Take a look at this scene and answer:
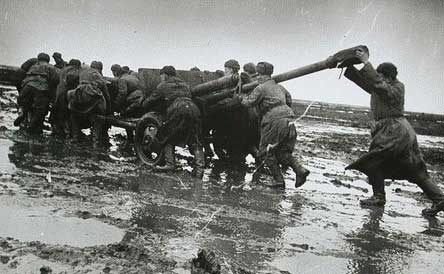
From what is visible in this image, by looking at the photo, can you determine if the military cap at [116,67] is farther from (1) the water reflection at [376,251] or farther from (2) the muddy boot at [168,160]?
(1) the water reflection at [376,251]

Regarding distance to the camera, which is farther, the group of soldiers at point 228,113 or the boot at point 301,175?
the boot at point 301,175

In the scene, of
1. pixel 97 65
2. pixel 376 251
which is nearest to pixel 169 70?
pixel 97 65

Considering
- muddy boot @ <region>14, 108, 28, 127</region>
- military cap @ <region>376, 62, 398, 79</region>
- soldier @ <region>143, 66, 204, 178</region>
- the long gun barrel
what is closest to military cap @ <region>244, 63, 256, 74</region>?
the long gun barrel

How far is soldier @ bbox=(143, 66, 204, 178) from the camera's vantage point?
26.3 feet

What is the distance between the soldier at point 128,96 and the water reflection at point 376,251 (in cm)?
613

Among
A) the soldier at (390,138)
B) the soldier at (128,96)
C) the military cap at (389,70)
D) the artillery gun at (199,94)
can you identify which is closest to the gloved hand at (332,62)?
the artillery gun at (199,94)

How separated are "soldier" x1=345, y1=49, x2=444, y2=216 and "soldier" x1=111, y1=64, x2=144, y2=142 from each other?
17.0 ft

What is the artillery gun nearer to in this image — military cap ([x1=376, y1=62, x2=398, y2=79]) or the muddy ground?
the muddy ground

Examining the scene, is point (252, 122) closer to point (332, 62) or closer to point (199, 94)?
point (199, 94)

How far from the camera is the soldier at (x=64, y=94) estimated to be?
10.9m

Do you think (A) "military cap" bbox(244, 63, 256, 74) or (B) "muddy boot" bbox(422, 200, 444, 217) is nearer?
(B) "muddy boot" bbox(422, 200, 444, 217)

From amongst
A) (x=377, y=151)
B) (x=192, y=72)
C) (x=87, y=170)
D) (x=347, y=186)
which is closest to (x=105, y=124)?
(x=192, y=72)

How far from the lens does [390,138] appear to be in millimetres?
6566

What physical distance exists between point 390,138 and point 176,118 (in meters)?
3.56
